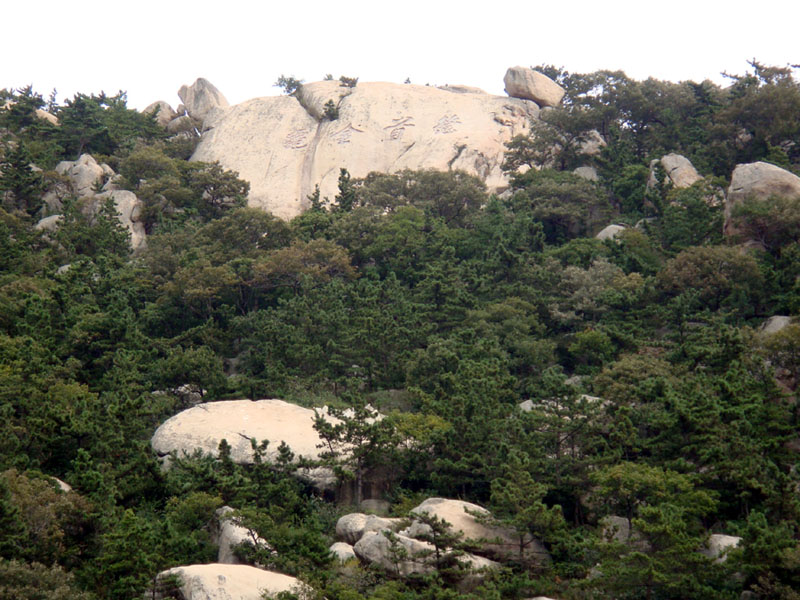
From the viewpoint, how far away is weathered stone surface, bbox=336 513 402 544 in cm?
2147

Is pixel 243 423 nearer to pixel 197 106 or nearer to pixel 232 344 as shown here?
pixel 232 344

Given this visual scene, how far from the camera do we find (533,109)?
53438 millimetres

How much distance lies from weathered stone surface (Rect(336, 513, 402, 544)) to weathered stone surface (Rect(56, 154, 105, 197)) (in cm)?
2871

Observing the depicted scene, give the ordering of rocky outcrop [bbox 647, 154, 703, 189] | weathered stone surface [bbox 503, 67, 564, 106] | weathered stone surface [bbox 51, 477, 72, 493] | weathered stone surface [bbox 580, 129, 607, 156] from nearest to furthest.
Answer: weathered stone surface [bbox 51, 477, 72, 493], rocky outcrop [bbox 647, 154, 703, 189], weathered stone surface [bbox 580, 129, 607, 156], weathered stone surface [bbox 503, 67, 564, 106]

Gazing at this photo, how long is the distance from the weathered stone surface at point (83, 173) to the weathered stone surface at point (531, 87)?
969 inches

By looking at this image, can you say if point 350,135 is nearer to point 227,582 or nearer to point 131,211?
point 131,211

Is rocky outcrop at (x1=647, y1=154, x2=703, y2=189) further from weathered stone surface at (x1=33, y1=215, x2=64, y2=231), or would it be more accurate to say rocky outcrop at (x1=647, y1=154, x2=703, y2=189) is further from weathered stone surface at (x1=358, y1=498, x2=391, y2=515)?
weathered stone surface at (x1=33, y1=215, x2=64, y2=231)

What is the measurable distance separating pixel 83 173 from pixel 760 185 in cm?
3239

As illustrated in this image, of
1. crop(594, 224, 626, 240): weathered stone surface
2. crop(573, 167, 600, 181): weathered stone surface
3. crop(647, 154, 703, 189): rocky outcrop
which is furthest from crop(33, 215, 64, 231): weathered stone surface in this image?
crop(647, 154, 703, 189): rocky outcrop

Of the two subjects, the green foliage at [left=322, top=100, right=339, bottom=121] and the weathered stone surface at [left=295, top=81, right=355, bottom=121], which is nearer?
the green foliage at [left=322, top=100, right=339, bottom=121]

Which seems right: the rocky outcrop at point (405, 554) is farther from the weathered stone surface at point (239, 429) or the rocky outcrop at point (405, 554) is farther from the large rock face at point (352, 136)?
the large rock face at point (352, 136)

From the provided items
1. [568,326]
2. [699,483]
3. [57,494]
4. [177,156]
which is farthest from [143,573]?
[177,156]

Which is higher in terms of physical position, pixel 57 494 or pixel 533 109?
pixel 533 109

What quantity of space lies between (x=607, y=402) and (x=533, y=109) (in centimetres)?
3087
